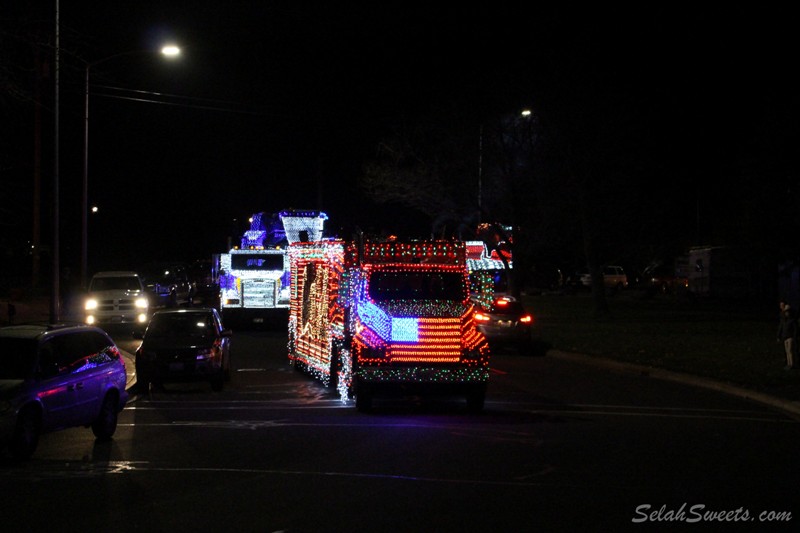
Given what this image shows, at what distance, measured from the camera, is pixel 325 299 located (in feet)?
61.4

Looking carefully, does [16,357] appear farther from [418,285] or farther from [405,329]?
[418,285]

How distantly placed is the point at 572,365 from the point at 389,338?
11299mm

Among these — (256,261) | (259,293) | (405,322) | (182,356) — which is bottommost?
(182,356)

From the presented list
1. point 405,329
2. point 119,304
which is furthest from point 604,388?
point 119,304

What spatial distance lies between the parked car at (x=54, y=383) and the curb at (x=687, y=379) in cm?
1055

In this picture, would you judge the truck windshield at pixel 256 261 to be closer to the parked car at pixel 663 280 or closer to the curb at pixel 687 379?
the curb at pixel 687 379

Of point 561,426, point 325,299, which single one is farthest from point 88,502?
point 325,299

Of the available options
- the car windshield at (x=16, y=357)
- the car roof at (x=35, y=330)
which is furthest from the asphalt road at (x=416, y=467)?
the car roof at (x=35, y=330)

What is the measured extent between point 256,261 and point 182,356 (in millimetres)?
17556

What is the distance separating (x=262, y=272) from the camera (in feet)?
118

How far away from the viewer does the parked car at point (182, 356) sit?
18.6 metres

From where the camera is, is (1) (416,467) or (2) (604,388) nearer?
(1) (416,467)

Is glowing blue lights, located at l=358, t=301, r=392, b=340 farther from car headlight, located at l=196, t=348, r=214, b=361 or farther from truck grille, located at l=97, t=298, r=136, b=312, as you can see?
truck grille, located at l=97, t=298, r=136, b=312

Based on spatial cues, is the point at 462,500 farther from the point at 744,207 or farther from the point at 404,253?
the point at 744,207
